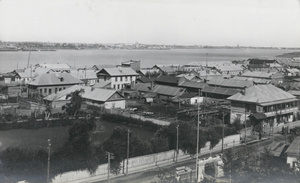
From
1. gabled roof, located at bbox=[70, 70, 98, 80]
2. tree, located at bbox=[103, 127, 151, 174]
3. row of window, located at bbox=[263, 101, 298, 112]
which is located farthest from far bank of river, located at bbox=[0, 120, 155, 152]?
gabled roof, located at bbox=[70, 70, 98, 80]

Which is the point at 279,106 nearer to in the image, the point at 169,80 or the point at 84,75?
the point at 169,80

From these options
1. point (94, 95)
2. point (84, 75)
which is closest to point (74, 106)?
point (94, 95)

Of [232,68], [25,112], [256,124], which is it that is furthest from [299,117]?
[232,68]

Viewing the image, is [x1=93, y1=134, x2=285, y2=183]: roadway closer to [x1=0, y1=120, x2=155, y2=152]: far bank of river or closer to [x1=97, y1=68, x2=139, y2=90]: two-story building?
[x1=0, y1=120, x2=155, y2=152]: far bank of river

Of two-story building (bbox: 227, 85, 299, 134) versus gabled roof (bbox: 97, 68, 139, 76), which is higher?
gabled roof (bbox: 97, 68, 139, 76)

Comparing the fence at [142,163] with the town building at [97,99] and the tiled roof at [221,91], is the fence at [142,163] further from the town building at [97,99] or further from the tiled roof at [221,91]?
the tiled roof at [221,91]

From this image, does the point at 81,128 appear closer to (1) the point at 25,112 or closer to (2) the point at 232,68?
(1) the point at 25,112
